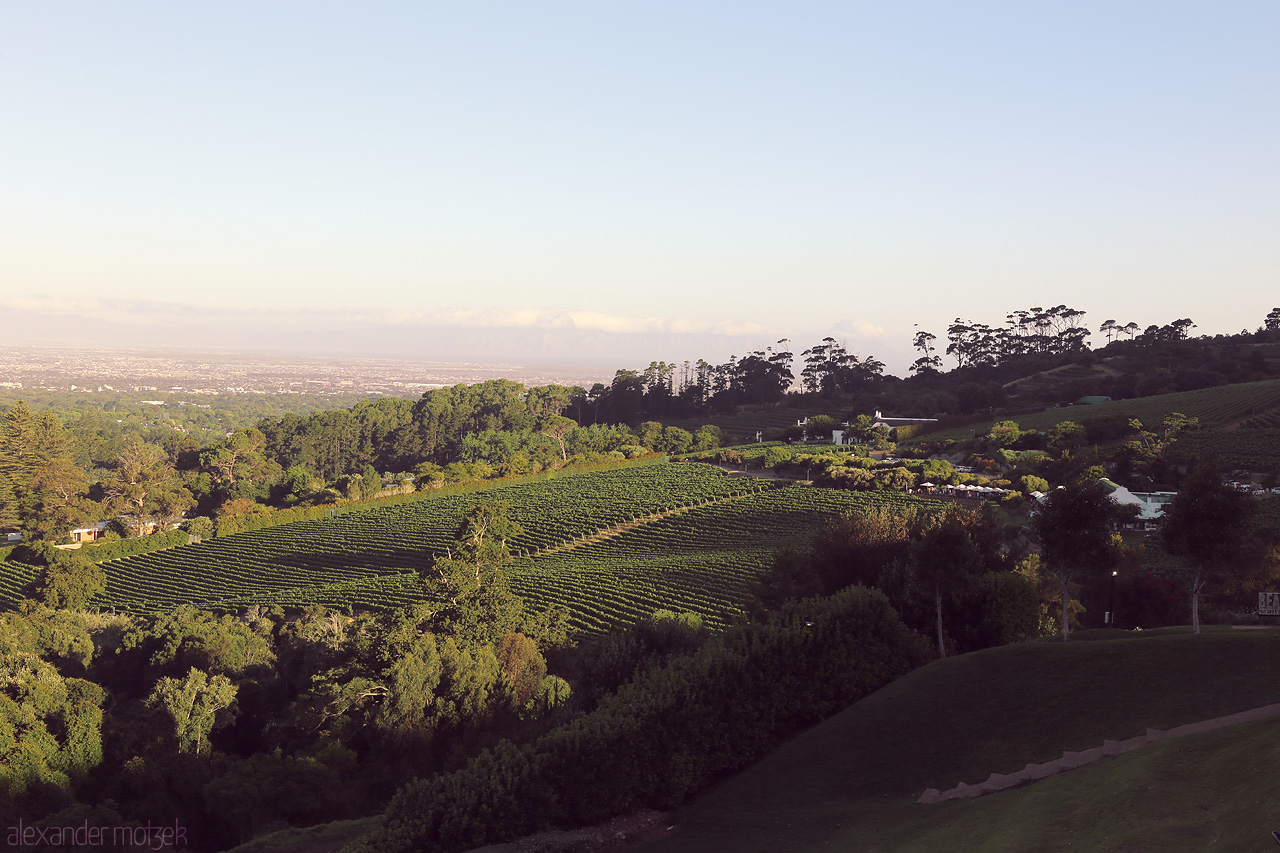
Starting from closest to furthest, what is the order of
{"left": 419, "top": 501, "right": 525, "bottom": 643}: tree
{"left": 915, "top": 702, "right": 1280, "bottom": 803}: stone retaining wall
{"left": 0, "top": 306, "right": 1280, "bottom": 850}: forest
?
{"left": 915, "top": 702, "right": 1280, "bottom": 803}: stone retaining wall, {"left": 0, "top": 306, "right": 1280, "bottom": 850}: forest, {"left": 419, "top": 501, "right": 525, "bottom": 643}: tree

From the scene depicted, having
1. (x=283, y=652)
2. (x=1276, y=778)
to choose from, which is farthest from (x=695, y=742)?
(x=283, y=652)

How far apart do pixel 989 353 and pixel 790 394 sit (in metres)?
33.2

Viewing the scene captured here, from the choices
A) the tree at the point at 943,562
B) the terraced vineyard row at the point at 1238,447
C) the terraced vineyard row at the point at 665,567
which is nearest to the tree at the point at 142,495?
the terraced vineyard row at the point at 665,567

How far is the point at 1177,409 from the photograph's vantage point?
72.1 metres

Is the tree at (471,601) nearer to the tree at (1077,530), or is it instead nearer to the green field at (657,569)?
the green field at (657,569)

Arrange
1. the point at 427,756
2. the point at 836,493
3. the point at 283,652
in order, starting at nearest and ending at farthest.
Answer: the point at 427,756
the point at 283,652
the point at 836,493

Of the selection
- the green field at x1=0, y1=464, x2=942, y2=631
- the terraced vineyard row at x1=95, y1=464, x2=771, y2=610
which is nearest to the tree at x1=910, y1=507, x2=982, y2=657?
the green field at x1=0, y1=464, x2=942, y2=631

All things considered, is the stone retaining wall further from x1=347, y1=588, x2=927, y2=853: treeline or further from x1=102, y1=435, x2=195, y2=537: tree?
x1=102, y1=435, x2=195, y2=537: tree

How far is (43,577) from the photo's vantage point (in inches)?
1933

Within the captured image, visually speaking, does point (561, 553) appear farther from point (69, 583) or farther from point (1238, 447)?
point (1238, 447)

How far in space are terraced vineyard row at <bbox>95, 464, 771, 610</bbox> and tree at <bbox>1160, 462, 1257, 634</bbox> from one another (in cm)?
4054

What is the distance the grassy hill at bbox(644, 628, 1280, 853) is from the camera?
9.38 metres

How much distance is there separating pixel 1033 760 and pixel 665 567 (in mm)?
32836

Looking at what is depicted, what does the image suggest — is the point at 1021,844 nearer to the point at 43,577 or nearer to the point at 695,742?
the point at 695,742
